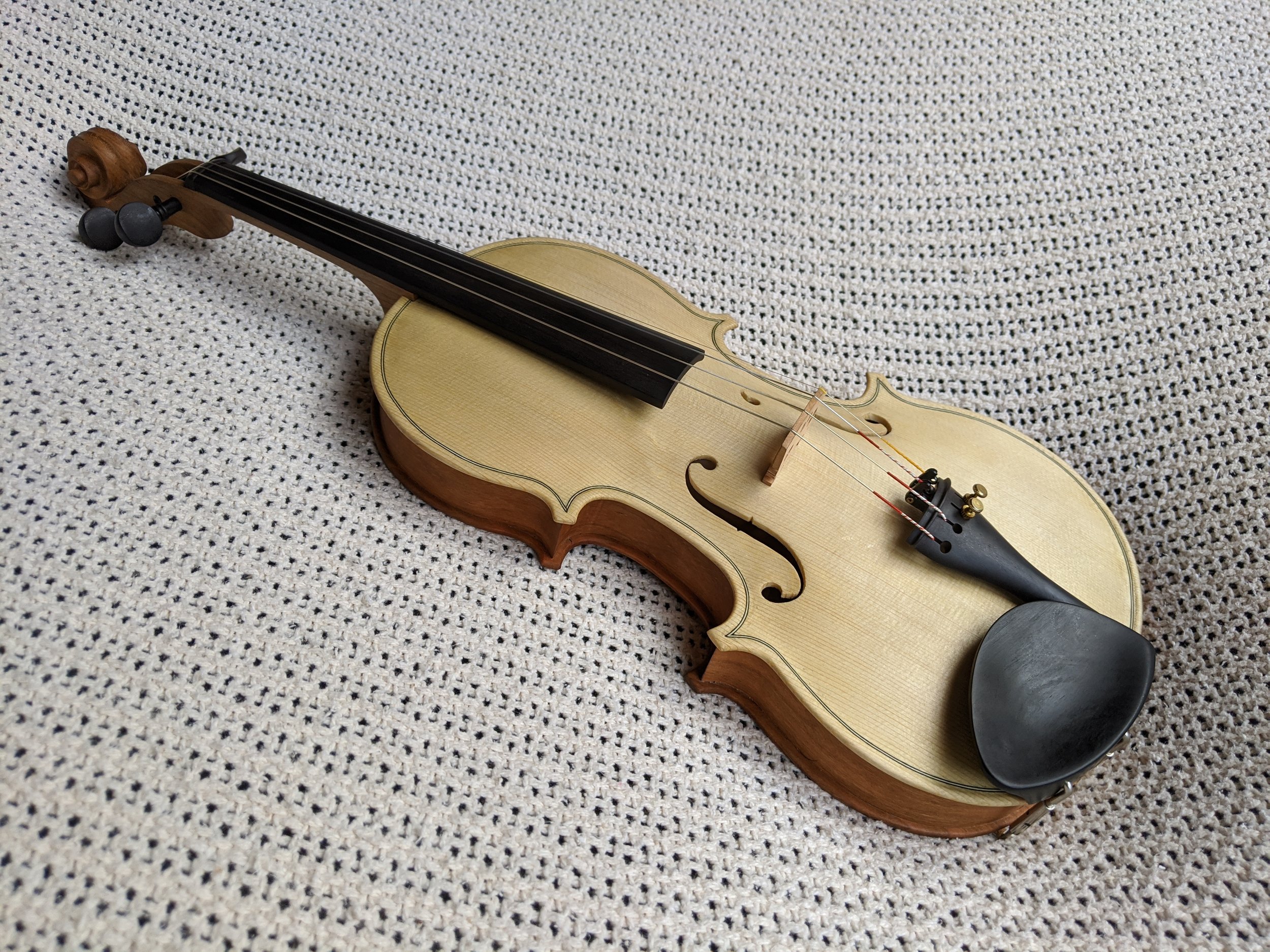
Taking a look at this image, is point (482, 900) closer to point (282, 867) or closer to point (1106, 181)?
point (282, 867)

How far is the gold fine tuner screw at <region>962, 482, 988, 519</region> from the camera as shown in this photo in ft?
2.75

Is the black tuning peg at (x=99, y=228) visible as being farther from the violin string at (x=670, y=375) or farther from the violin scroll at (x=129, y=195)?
the violin string at (x=670, y=375)

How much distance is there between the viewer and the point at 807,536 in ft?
2.80

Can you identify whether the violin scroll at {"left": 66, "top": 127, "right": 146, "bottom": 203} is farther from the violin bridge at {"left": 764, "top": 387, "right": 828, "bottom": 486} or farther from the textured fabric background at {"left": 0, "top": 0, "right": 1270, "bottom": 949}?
the violin bridge at {"left": 764, "top": 387, "right": 828, "bottom": 486}

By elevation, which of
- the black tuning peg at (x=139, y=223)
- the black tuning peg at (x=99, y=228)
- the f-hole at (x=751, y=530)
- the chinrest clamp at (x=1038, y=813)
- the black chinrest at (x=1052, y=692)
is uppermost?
the black chinrest at (x=1052, y=692)

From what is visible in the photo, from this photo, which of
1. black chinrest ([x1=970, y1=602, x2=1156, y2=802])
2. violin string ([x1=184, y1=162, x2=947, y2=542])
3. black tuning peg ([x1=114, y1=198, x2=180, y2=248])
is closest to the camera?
black chinrest ([x1=970, y1=602, x2=1156, y2=802])

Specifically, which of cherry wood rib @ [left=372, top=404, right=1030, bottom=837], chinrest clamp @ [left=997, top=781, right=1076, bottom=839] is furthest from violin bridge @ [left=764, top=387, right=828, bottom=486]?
chinrest clamp @ [left=997, top=781, right=1076, bottom=839]

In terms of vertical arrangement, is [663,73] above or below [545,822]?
above

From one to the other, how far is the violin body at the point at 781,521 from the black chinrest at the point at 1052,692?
1.0 inches

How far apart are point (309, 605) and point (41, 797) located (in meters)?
0.28

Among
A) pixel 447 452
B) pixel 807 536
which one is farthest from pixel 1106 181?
pixel 447 452

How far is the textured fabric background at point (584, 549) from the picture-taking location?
760 mm

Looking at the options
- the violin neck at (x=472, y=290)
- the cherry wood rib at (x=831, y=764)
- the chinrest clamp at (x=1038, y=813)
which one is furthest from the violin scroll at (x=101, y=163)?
the chinrest clamp at (x=1038, y=813)

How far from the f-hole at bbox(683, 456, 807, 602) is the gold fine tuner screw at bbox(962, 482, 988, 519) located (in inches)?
7.3
